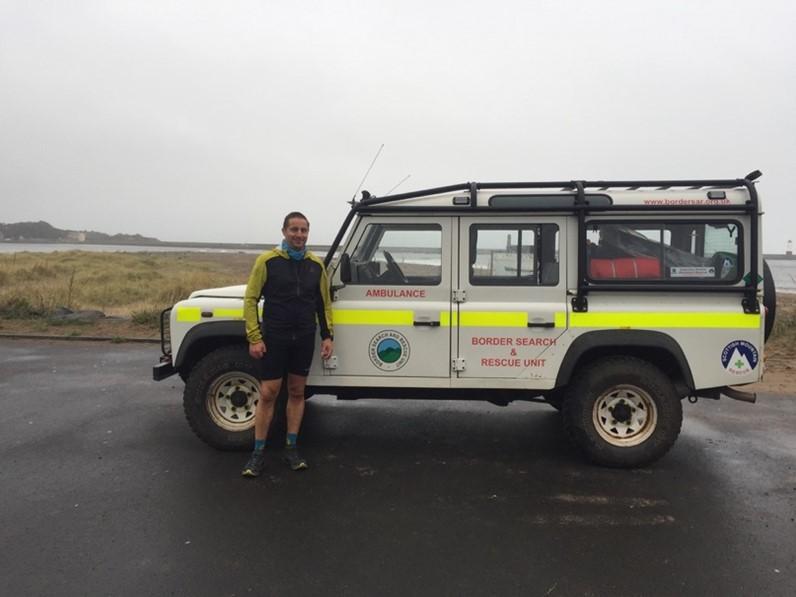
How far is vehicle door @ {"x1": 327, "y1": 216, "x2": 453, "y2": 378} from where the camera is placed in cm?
446

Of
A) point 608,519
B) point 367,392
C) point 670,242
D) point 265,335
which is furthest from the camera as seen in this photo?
point 367,392

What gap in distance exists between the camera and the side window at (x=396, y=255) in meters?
4.52

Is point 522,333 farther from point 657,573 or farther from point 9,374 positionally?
point 9,374

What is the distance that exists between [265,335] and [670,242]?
129 inches

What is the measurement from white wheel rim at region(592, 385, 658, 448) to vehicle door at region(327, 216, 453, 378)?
4.25 ft

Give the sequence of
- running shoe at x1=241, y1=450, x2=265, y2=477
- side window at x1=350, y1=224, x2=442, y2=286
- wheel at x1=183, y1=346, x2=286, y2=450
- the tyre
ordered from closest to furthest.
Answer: running shoe at x1=241, y1=450, x2=265, y2=477 < side window at x1=350, y1=224, x2=442, y2=286 < wheel at x1=183, y1=346, x2=286, y2=450 < the tyre

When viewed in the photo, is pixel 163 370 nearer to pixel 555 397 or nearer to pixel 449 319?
pixel 449 319

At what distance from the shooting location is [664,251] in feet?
14.4

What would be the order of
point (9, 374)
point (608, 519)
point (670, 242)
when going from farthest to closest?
point (9, 374), point (670, 242), point (608, 519)

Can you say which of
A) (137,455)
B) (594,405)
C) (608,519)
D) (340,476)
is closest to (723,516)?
(608,519)

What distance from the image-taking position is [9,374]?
7469 millimetres

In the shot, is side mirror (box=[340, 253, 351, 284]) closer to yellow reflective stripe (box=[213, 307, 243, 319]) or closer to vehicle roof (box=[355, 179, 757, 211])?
vehicle roof (box=[355, 179, 757, 211])

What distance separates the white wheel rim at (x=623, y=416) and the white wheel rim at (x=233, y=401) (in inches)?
113

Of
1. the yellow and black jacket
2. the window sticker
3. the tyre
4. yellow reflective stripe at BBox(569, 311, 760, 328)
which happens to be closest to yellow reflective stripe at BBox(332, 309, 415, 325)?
the yellow and black jacket
